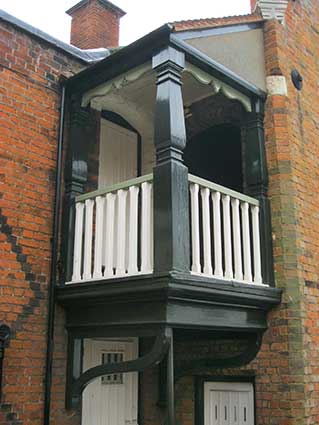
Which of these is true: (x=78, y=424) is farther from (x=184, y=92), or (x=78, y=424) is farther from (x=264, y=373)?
(x=184, y=92)

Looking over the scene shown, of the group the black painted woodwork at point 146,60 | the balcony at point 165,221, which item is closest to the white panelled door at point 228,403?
the balcony at point 165,221

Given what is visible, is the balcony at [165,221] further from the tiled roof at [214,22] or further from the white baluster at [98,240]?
the tiled roof at [214,22]

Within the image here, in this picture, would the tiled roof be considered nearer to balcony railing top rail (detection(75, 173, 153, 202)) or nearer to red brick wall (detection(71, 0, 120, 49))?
balcony railing top rail (detection(75, 173, 153, 202))

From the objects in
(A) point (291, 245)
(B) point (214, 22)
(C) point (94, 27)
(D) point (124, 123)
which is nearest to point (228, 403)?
(A) point (291, 245)

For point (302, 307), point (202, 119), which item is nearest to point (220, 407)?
point (302, 307)

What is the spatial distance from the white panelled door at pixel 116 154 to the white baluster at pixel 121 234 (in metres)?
1.62

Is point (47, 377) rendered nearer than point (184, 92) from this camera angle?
Yes

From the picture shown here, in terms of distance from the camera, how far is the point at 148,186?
17.5 feet

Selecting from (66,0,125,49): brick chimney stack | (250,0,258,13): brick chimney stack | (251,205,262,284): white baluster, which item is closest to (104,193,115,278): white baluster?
(251,205,262,284): white baluster

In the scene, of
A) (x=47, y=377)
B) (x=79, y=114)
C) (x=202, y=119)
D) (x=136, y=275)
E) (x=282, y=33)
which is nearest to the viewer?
(x=136, y=275)

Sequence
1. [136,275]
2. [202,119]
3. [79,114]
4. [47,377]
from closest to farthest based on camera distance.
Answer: [136,275] → [47,377] → [79,114] → [202,119]

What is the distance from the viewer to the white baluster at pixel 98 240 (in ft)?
18.3

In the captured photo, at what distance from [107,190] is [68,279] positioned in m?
1.10

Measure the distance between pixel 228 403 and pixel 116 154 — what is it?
360 cm
